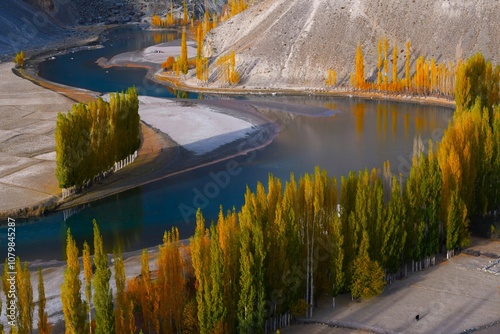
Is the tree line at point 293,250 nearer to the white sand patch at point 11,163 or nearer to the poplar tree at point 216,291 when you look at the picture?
the poplar tree at point 216,291

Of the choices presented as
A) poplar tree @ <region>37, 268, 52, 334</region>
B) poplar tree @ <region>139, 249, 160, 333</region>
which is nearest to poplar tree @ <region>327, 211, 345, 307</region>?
poplar tree @ <region>139, 249, 160, 333</region>

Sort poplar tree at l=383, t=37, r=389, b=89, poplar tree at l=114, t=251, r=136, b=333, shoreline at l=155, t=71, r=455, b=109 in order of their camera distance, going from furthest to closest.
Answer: poplar tree at l=383, t=37, r=389, b=89
shoreline at l=155, t=71, r=455, b=109
poplar tree at l=114, t=251, r=136, b=333

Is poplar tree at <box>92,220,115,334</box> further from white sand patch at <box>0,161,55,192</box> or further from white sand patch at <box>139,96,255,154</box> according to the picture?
white sand patch at <box>139,96,255,154</box>

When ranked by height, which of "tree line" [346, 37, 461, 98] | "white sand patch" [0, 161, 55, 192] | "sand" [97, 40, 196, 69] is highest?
"sand" [97, 40, 196, 69]

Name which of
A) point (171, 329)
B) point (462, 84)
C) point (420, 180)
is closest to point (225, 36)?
point (462, 84)

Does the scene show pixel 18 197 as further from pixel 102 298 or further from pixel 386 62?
pixel 386 62

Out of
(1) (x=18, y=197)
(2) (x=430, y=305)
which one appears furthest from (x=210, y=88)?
(2) (x=430, y=305)

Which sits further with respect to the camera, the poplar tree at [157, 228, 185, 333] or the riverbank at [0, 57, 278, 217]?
the riverbank at [0, 57, 278, 217]

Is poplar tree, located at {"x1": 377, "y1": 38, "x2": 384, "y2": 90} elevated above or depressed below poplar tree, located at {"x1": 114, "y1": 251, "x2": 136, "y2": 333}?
above
